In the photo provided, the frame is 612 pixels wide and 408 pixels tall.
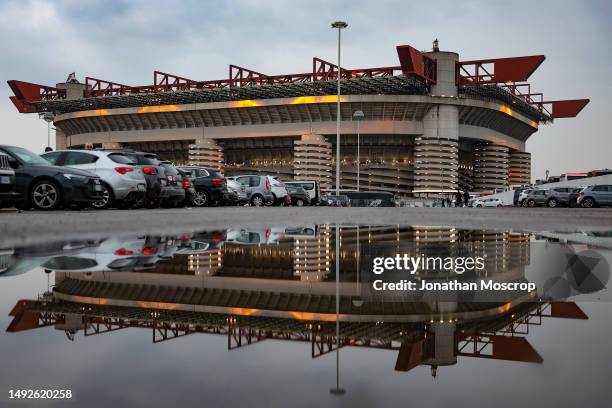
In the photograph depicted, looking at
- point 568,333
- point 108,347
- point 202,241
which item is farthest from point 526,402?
point 202,241

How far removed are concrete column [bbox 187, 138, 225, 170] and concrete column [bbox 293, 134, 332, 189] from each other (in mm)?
11547

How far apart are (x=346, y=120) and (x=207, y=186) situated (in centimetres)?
4478

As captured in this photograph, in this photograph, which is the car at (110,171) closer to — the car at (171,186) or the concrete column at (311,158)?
the car at (171,186)

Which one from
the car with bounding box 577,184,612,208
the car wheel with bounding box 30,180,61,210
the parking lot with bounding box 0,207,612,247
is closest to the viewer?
the parking lot with bounding box 0,207,612,247

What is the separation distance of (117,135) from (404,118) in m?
38.4

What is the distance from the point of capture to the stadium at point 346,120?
215 feet

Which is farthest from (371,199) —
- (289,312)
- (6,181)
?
(289,312)

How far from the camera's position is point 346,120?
2724 inches

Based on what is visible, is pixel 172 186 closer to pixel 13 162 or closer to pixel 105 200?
pixel 105 200

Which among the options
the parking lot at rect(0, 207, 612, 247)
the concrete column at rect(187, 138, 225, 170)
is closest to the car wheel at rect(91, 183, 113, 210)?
the parking lot at rect(0, 207, 612, 247)

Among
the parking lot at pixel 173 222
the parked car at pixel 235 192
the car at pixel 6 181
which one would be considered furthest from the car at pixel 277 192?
the car at pixel 6 181

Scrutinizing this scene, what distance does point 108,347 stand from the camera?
1947 millimetres

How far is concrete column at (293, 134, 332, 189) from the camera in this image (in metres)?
69.2

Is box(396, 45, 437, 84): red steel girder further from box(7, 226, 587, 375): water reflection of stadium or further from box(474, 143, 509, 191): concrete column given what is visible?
box(7, 226, 587, 375): water reflection of stadium
